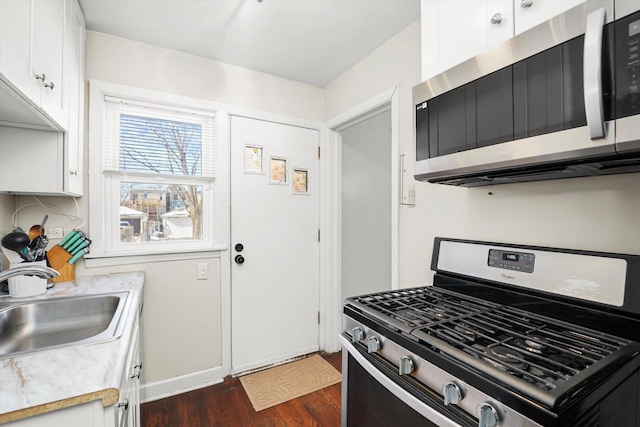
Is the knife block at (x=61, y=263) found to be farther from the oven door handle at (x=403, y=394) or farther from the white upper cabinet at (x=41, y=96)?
the oven door handle at (x=403, y=394)

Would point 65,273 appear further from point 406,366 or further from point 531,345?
point 531,345

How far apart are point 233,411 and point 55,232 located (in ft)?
5.18

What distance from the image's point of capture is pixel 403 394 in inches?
31.9

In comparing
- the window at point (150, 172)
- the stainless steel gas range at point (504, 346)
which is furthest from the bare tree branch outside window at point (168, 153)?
the stainless steel gas range at point (504, 346)

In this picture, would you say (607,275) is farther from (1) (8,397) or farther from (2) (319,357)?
(2) (319,357)

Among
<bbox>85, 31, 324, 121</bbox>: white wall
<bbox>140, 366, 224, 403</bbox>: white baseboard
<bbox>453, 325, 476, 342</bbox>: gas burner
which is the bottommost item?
<bbox>140, 366, 224, 403</bbox>: white baseboard

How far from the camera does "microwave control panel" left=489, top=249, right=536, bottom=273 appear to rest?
1.10 meters

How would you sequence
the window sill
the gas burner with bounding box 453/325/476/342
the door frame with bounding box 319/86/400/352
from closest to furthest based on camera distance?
the gas burner with bounding box 453/325/476/342, the window sill, the door frame with bounding box 319/86/400/352

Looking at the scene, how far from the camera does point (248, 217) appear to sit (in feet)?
7.93

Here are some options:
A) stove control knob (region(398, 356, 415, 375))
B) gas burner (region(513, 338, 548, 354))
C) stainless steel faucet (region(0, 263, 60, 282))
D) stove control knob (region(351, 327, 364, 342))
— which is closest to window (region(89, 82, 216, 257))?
stainless steel faucet (region(0, 263, 60, 282))

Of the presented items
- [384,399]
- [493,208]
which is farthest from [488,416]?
[493,208]

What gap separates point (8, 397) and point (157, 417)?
1502mm

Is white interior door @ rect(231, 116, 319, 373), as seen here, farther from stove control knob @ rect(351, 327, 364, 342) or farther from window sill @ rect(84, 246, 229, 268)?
stove control knob @ rect(351, 327, 364, 342)

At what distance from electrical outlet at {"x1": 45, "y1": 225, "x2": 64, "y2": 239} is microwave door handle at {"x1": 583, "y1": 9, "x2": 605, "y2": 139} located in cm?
252
